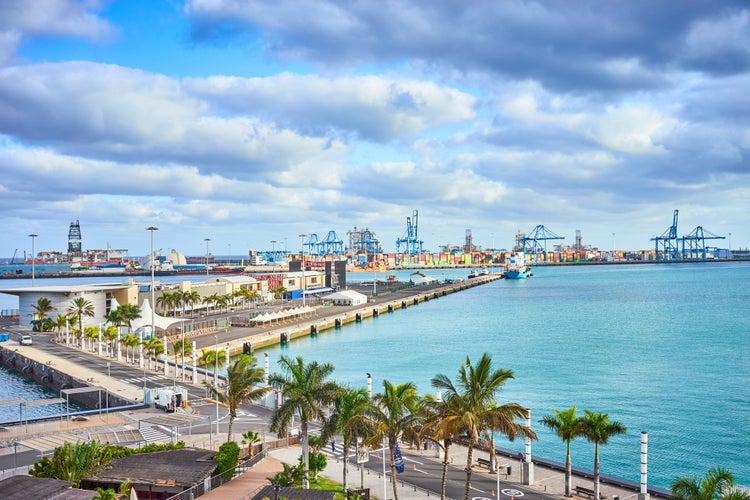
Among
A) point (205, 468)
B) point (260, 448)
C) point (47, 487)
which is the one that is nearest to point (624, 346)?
point (260, 448)

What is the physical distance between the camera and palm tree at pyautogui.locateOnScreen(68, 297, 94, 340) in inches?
2397

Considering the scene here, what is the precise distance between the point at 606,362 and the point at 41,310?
A: 55002 mm

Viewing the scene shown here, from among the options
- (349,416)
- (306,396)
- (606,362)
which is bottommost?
(606,362)

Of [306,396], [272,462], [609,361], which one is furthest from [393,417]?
[609,361]

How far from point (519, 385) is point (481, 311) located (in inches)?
2345

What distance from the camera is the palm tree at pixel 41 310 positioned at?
6441cm

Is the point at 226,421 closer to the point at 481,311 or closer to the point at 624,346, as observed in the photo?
the point at 624,346

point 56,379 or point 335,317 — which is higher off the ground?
point 335,317

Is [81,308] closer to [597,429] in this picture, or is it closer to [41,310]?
[41,310]

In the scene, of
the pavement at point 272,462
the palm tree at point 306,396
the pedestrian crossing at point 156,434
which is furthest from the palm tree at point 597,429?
the pedestrian crossing at point 156,434

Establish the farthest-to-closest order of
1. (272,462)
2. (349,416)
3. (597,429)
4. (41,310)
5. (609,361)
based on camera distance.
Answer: (41,310) → (609,361) → (272,462) → (597,429) → (349,416)

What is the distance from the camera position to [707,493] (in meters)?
15.8

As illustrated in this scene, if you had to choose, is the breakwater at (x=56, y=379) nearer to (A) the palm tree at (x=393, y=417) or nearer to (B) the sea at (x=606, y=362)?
(B) the sea at (x=606, y=362)

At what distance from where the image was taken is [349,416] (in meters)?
20.9
